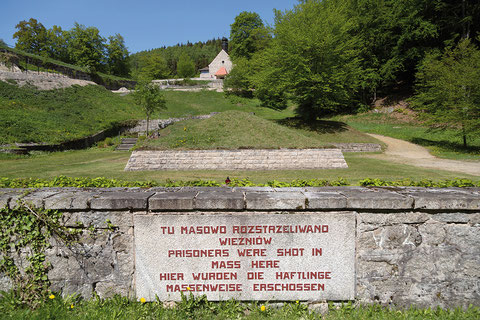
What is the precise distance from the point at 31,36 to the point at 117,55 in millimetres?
18860

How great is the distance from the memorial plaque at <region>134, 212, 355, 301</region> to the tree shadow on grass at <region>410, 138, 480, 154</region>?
22.8 m

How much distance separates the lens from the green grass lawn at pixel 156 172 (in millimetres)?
11961

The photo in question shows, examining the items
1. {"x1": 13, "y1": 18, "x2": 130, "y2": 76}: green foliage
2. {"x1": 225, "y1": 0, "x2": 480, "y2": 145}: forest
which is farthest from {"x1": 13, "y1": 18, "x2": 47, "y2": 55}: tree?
{"x1": 225, "y1": 0, "x2": 480, "y2": 145}: forest

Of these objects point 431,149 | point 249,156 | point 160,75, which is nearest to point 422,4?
point 431,149

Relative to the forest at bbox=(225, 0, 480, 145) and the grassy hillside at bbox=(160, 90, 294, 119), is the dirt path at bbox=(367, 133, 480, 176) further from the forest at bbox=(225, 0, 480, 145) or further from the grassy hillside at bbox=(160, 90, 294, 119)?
the grassy hillside at bbox=(160, 90, 294, 119)

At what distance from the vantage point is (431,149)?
70.2 feet

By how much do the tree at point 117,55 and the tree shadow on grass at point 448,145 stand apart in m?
73.4

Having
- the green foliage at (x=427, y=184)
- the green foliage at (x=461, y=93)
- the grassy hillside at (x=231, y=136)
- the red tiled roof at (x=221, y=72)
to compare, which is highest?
the red tiled roof at (x=221, y=72)

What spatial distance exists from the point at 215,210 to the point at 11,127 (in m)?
25.5

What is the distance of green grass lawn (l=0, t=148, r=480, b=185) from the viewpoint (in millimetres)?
11961

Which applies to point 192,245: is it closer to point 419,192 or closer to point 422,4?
point 419,192

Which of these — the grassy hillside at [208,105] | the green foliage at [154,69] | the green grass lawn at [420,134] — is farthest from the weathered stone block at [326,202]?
the green foliage at [154,69]

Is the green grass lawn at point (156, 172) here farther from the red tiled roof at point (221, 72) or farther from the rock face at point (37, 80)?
the red tiled roof at point (221, 72)

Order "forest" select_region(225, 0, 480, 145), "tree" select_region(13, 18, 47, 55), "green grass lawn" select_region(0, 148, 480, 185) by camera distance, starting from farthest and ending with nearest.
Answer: "tree" select_region(13, 18, 47, 55) → "forest" select_region(225, 0, 480, 145) → "green grass lawn" select_region(0, 148, 480, 185)
